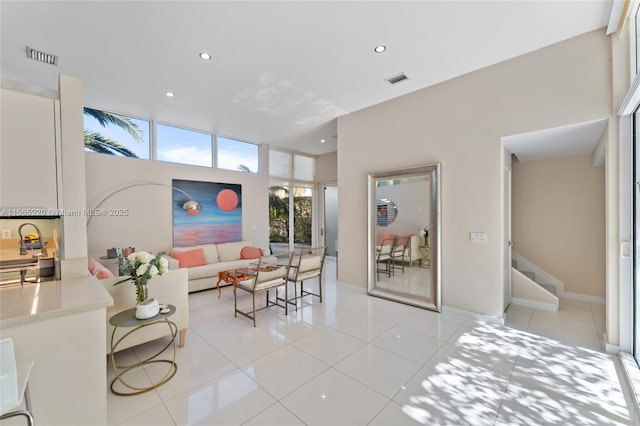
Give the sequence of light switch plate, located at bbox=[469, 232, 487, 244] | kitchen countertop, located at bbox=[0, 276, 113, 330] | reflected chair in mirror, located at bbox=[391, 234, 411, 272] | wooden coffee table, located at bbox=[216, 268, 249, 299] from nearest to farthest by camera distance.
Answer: kitchen countertop, located at bbox=[0, 276, 113, 330] < light switch plate, located at bbox=[469, 232, 487, 244] < wooden coffee table, located at bbox=[216, 268, 249, 299] < reflected chair in mirror, located at bbox=[391, 234, 411, 272]

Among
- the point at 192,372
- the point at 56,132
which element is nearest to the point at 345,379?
the point at 192,372

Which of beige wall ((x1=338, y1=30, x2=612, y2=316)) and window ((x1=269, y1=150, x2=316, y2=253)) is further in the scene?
window ((x1=269, y1=150, x2=316, y2=253))

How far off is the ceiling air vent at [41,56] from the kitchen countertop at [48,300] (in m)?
2.65

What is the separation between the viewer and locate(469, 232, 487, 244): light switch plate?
3429 mm

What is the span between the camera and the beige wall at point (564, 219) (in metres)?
4.03

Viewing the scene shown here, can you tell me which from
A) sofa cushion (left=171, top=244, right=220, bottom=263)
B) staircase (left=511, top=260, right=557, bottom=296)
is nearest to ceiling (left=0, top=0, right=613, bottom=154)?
sofa cushion (left=171, top=244, right=220, bottom=263)

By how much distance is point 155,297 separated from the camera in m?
2.65

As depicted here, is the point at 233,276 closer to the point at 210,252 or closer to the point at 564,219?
the point at 210,252

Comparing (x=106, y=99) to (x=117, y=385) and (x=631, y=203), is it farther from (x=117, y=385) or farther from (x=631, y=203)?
(x=631, y=203)

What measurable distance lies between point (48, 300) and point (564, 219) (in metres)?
6.42

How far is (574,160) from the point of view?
417 centimetres

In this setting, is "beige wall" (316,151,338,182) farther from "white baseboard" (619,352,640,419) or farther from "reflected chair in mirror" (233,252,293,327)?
"white baseboard" (619,352,640,419)

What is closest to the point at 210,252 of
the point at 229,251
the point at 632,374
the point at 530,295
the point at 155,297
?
the point at 229,251

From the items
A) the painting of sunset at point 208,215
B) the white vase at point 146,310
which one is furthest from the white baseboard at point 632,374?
the painting of sunset at point 208,215
